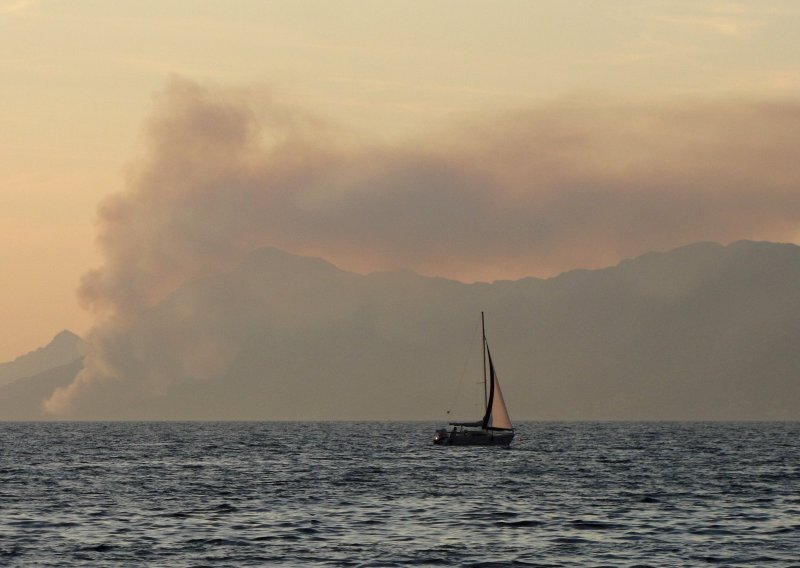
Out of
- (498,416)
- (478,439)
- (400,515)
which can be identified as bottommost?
(400,515)

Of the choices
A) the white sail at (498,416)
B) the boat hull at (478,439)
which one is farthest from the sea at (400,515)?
the white sail at (498,416)

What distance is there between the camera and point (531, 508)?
67.4 meters

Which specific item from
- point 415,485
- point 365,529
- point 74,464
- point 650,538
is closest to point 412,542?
point 365,529

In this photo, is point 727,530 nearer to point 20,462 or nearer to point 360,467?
point 360,467

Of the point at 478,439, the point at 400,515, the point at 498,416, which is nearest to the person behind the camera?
the point at 400,515

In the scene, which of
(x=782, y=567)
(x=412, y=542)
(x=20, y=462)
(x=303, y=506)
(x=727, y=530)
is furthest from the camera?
(x=20, y=462)

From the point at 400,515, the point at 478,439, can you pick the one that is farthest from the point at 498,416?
the point at 400,515

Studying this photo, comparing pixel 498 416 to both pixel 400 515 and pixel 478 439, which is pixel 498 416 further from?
pixel 400 515

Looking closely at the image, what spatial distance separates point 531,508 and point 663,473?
3395 cm

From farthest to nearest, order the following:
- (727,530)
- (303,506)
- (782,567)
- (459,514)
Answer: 1. (303,506)
2. (459,514)
3. (727,530)
4. (782,567)

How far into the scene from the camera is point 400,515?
209 feet

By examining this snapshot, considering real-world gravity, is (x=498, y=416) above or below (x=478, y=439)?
above

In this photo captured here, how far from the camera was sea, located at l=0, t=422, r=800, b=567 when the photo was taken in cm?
4988

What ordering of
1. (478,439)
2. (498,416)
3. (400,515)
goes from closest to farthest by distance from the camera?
(400,515) → (478,439) → (498,416)
